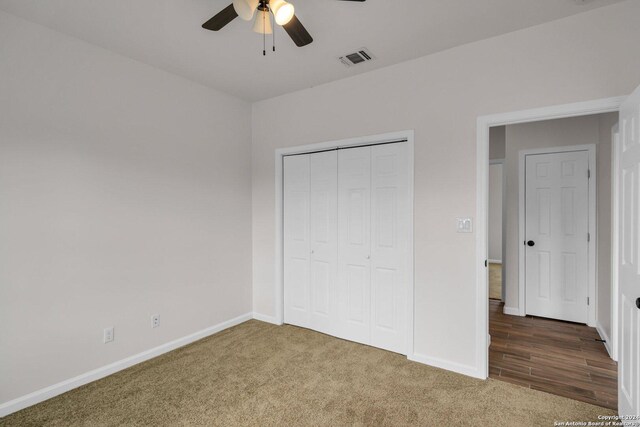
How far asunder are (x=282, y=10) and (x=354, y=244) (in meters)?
2.24

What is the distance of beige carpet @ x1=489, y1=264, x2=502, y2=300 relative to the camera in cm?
523

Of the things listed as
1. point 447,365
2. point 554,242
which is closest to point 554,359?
point 447,365

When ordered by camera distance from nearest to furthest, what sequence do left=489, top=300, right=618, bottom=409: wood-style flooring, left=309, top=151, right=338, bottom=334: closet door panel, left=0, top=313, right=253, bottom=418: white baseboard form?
1. left=0, top=313, right=253, bottom=418: white baseboard
2. left=489, top=300, right=618, bottom=409: wood-style flooring
3. left=309, top=151, right=338, bottom=334: closet door panel

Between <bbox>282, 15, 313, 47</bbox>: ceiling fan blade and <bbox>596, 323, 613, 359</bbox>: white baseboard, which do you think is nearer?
<bbox>282, 15, 313, 47</bbox>: ceiling fan blade

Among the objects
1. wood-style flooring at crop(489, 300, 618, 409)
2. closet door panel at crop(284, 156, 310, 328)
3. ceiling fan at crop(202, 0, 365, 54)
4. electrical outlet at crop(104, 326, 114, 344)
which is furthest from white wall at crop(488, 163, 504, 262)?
electrical outlet at crop(104, 326, 114, 344)

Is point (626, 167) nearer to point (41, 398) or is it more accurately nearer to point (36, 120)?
point (36, 120)

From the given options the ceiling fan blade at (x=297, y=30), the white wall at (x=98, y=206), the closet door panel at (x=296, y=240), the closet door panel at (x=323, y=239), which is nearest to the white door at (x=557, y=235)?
the closet door panel at (x=323, y=239)

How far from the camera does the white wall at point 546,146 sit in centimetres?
329

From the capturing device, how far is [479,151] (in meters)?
2.62

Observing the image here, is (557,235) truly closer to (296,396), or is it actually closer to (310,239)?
(310,239)

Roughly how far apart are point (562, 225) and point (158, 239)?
15.1 ft

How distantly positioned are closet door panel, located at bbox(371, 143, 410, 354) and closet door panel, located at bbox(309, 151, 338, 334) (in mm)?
467

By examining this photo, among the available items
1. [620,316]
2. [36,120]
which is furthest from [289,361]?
[36,120]

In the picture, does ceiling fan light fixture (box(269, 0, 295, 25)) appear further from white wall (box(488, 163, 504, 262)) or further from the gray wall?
white wall (box(488, 163, 504, 262))
